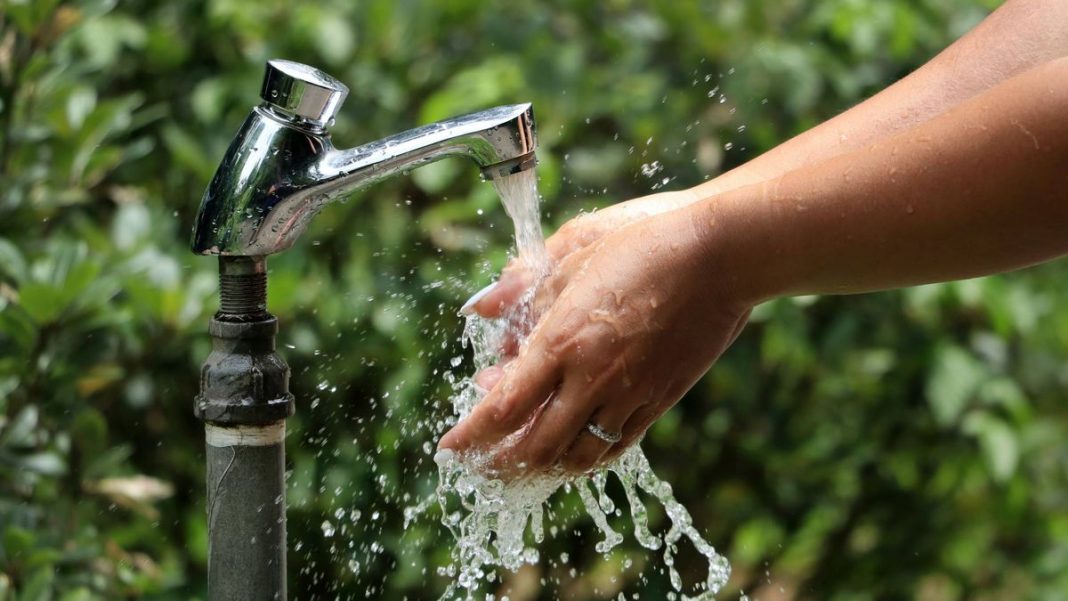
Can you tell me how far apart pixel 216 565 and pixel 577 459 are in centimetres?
29

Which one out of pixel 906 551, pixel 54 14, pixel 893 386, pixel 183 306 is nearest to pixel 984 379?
pixel 893 386

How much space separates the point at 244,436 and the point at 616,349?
0.28 meters

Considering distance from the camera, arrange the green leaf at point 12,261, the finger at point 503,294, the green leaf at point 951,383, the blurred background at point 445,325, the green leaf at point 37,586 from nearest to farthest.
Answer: the finger at point 503,294, the green leaf at point 37,586, the green leaf at point 12,261, the blurred background at point 445,325, the green leaf at point 951,383

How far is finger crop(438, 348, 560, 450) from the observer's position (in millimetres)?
1056

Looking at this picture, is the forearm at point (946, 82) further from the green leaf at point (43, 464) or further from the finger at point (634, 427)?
the green leaf at point (43, 464)

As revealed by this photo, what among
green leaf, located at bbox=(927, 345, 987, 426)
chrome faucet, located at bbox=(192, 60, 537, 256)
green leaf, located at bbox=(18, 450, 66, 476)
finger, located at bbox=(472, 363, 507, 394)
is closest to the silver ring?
finger, located at bbox=(472, 363, 507, 394)

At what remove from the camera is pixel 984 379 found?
2154mm

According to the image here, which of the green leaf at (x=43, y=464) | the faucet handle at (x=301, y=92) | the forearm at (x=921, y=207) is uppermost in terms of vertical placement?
the faucet handle at (x=301, y=92)

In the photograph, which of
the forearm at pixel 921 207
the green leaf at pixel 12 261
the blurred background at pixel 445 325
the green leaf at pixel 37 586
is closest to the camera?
the forearm at pixel 921 207

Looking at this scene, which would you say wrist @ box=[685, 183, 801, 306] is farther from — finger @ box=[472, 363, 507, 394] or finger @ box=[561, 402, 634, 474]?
finger @ box=[472, 363, 507, 394]

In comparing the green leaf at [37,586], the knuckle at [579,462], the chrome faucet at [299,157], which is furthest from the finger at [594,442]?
the green leaf at [37,586]

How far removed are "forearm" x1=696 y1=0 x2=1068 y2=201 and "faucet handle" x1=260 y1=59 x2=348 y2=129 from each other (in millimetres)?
397

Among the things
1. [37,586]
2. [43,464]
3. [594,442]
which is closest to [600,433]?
[594,442]

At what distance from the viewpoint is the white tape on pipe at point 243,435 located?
3.30 feet
